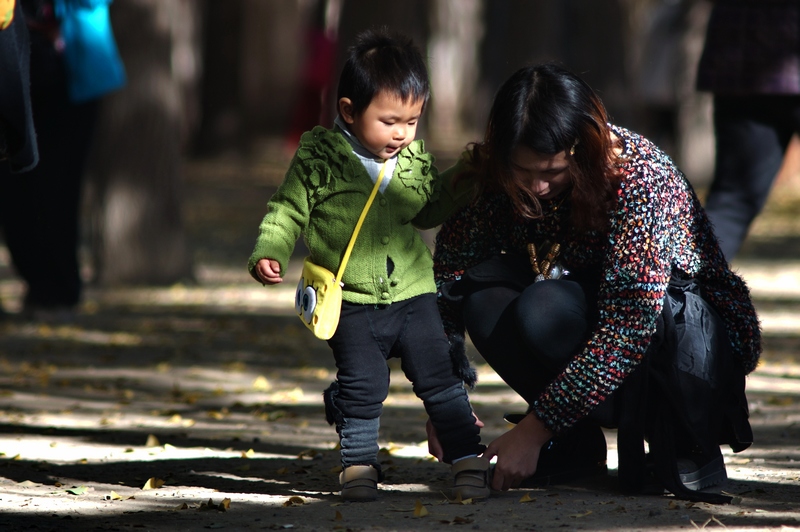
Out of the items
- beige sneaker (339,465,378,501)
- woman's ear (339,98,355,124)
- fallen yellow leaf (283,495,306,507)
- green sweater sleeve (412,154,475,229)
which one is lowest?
fallen yellow leaf (283,495,306,507)

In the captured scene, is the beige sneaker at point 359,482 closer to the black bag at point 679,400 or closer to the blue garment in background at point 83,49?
the black bag at point 679,400

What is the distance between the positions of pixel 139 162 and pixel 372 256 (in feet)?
17.2

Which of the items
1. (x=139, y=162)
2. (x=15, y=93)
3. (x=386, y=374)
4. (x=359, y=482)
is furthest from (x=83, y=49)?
(x=359, y=482)

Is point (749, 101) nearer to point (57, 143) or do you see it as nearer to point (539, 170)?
point (539, 170)

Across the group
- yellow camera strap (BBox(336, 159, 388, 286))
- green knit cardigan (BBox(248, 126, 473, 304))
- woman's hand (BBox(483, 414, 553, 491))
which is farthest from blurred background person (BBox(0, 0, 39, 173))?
woman's hand (BBox(483, 414, 553, 491))

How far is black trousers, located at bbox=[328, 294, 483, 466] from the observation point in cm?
334

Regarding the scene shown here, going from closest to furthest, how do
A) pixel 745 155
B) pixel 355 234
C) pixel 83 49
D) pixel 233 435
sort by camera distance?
pixel 355 234
pixel 233 435
pixel 745 155
pixel 83 49

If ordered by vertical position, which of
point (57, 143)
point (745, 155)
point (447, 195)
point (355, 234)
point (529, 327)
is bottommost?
point (529, 327)

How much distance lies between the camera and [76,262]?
23.0ft

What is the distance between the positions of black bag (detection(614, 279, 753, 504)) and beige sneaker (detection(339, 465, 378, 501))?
701 millimetres

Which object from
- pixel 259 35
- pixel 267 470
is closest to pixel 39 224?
pixel 267 470

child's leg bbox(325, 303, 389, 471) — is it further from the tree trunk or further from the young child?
the tree trunk

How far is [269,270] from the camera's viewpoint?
323 centimetres

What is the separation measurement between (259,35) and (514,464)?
17.8 m
